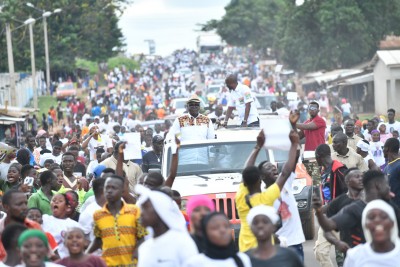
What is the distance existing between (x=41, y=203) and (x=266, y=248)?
485 centimetres

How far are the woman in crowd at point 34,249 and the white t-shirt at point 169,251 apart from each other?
675mm

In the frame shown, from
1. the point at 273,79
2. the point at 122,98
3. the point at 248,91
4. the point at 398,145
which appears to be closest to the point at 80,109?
the point at 122,98

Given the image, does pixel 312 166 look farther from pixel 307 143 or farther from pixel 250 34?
pixel 250 34

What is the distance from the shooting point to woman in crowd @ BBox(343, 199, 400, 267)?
853 centimetres

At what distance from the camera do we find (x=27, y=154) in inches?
749

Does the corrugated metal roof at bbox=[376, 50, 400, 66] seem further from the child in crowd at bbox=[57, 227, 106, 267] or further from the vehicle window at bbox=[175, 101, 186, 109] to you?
the child in crowd at bbox=[57, 227, 106, 267]

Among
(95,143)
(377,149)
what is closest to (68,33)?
(95,143)

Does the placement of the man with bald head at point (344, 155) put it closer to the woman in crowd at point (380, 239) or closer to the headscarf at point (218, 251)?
the woman in crowd at point (380, 239)

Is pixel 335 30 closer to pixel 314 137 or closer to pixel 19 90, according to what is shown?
pixel 19 90

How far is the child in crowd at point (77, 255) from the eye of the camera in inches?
371

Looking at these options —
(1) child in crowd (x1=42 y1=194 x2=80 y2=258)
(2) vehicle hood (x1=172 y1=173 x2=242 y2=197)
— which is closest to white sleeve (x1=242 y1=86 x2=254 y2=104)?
(2) vehicle hood (x1=172 y1=173 x2=242 y2=197)

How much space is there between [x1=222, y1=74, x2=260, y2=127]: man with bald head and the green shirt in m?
6.97

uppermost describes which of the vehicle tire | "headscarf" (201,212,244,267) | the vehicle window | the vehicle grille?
"headscarf" (201,212,244,267)

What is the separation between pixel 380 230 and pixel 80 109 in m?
53.7
